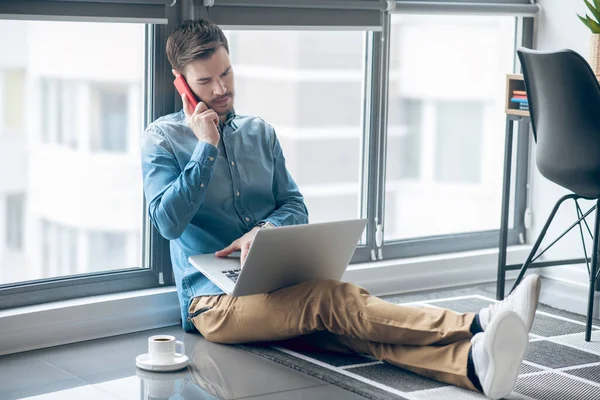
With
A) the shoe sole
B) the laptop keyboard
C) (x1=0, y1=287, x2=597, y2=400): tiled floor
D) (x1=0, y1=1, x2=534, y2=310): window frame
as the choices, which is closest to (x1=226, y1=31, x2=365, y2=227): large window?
(x1=0, y1=1, x2=534, y2=310): window frame

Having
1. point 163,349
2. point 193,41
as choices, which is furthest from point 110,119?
point 163,349

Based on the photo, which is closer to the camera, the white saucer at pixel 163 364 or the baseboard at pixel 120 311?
the white saucer at pixel 163 364

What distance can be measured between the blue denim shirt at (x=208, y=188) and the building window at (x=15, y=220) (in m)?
0.39

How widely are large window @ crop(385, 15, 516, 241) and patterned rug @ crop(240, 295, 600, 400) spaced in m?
1.00

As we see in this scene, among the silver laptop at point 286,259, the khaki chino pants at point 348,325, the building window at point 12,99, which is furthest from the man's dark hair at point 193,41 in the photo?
the khaki chino pants at point 348,325

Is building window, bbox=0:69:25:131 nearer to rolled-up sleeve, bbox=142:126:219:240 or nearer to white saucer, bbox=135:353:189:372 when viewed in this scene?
rolled-up sleeve, bbox=142:126:219:240

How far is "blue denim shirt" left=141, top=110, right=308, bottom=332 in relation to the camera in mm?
2732

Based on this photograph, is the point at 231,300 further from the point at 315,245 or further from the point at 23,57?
the point at 23,57

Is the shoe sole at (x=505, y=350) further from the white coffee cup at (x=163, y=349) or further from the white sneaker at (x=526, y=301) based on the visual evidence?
the white coffee cup at (x=163, y=349)

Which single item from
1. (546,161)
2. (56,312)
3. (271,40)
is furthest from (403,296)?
(56,312)

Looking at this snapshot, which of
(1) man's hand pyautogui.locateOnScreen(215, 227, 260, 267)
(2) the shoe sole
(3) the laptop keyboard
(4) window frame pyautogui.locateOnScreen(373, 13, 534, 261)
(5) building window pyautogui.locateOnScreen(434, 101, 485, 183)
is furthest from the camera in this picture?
(5) building window pyautogui.locateOnScreen(434, 101, 485, 183)

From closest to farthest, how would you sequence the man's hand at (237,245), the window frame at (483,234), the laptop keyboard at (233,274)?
the laptop keyboard at (233,274)
the man's hand at (237,245)
the window frame at (483,234)

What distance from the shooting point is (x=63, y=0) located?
9.35 feet

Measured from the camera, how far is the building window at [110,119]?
3068mm
